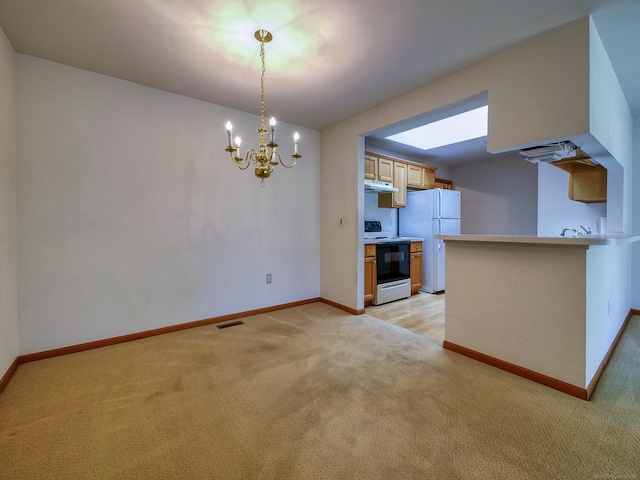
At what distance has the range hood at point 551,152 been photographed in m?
2.22

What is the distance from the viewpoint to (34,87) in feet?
8.00

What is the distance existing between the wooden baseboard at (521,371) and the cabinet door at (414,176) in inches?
126

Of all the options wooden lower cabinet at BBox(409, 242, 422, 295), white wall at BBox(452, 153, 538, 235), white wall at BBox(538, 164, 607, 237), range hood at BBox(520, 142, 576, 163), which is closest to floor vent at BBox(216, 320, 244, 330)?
wooden lower cabinet at BBox(409, 242, 422, 295)

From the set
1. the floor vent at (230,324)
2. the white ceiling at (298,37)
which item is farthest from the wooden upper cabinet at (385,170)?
the floor vent at (230,324)

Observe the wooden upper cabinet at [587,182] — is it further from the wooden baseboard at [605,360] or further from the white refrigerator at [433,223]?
the white refrigerator at [433,223]

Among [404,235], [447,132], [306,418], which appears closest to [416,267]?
[404,235]

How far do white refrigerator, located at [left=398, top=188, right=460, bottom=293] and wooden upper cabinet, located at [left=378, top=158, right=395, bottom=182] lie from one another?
2.53 feet

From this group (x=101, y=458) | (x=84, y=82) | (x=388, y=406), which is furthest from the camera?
(x=84, y=82)

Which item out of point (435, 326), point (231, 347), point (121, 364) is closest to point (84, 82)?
point (121, 364)

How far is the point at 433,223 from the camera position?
194 inches

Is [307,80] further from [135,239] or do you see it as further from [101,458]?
[101,458]

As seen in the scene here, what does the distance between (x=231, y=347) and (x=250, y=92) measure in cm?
273

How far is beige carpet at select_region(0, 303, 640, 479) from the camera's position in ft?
4.50

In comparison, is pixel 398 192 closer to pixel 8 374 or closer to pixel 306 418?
pixel 306 418
